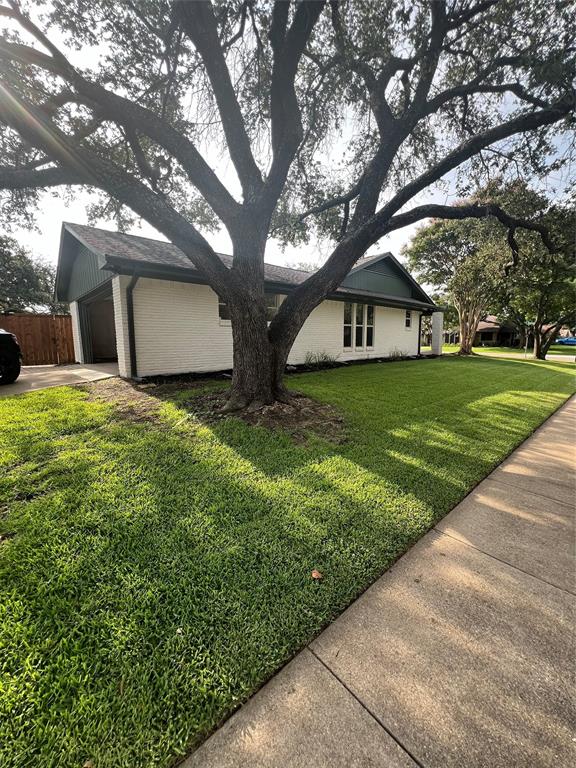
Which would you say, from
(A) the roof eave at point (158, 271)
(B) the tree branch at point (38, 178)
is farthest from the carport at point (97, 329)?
(B) the tree branch at point (38, 178)

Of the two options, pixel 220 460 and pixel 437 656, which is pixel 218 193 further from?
pixel 437 656

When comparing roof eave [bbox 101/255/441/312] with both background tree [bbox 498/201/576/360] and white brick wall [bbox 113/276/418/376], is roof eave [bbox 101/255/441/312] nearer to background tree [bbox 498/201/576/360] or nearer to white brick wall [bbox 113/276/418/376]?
white brick wall [bbox 113/276/418/376]

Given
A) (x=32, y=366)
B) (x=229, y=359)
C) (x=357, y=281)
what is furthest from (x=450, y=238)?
(x=32, y=366)

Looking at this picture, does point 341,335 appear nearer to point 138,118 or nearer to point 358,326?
point 358,326

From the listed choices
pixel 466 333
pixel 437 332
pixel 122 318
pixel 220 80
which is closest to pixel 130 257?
pixel 122 318

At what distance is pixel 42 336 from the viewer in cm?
1248

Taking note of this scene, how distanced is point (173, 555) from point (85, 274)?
1180 centimetres

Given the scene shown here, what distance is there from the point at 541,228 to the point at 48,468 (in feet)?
31.4

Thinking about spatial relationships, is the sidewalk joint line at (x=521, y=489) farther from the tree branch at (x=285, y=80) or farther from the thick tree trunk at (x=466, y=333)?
the thick tree trunk at (x=466, y=333)

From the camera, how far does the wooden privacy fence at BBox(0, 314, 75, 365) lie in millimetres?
11969

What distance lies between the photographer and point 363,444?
4.16 metres

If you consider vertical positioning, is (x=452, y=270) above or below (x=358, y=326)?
above

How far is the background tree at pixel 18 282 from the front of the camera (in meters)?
23.4

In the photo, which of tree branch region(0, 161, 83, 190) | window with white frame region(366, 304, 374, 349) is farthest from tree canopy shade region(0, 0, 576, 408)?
window with white frame region(366, 304, 374, 349)
